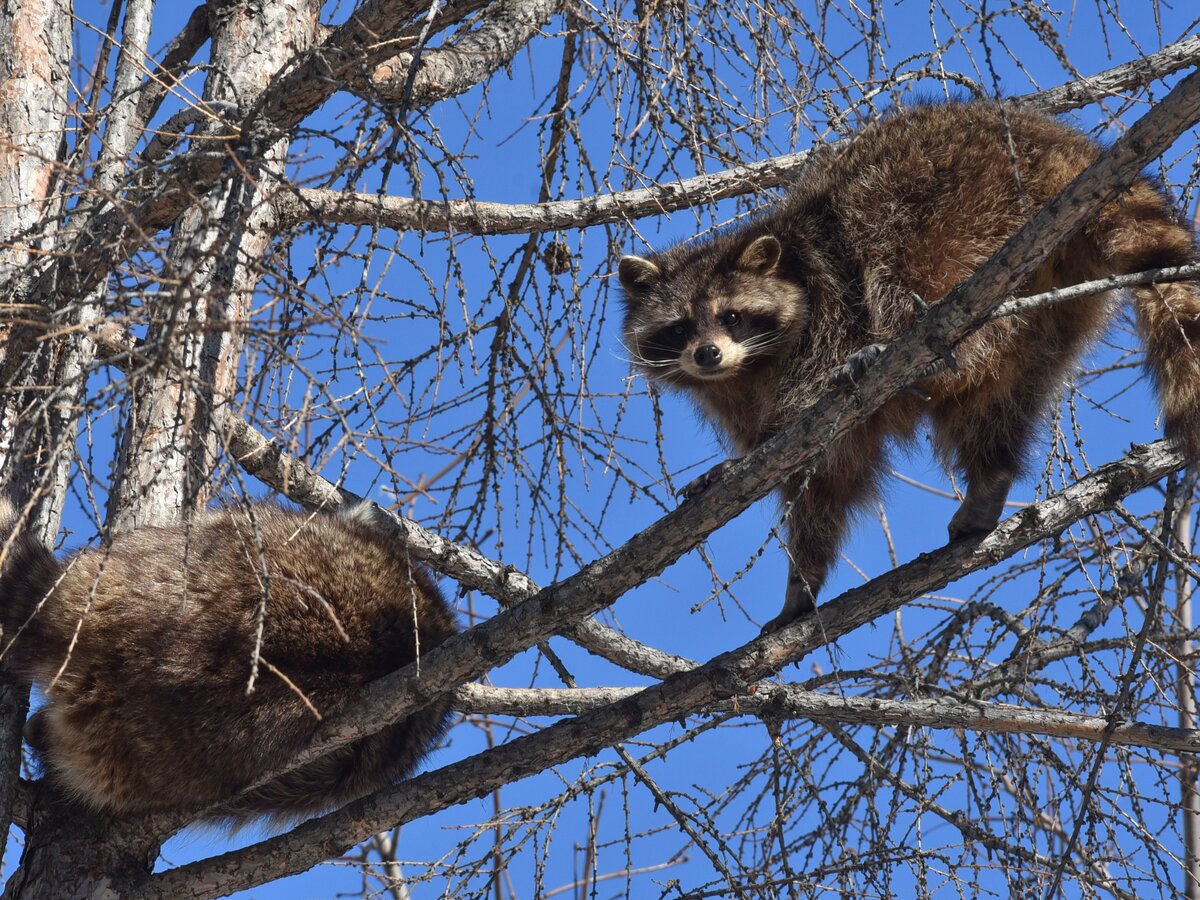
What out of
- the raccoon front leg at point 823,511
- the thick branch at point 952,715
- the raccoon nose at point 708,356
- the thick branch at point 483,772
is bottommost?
the thick branch at point 483,772

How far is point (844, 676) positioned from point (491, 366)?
1381 millimetres

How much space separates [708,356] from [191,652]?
79.8 inches

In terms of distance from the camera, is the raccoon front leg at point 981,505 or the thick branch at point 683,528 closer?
the thick branch at point 683,528

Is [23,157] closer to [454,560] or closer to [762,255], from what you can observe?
[454,560]

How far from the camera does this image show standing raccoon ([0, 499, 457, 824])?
2.87 m

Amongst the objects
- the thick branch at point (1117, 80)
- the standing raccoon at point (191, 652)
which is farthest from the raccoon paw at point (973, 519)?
the standing raccoon at point (191, 652)

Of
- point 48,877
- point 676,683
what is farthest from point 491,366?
point 48,877

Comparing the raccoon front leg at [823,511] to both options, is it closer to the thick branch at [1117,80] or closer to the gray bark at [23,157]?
the thick branch at [1117,80]

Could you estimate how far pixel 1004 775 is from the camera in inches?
145

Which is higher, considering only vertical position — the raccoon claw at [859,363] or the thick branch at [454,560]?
the raccoon claw at [859,363]

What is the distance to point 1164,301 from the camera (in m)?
3.36

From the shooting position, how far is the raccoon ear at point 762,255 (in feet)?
13.6

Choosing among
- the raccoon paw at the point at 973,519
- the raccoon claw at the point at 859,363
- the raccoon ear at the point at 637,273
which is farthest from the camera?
the raccoon ear at the point at 637,273

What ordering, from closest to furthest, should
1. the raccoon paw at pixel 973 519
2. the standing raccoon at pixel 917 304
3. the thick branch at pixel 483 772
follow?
the thick branch at pixel 483 772 → the standing raccoon at pixel 917 304 → the raccoon paw at pixel 973 519
